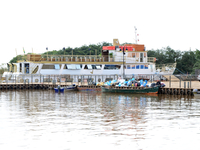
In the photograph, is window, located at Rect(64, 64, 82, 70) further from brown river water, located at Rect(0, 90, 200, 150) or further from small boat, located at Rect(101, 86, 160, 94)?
brown river water, located at Rect(0, 90, 200, 150)

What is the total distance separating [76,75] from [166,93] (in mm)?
22941

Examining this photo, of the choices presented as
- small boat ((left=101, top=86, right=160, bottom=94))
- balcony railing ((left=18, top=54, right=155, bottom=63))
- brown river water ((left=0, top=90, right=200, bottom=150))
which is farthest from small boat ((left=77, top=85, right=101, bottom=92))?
brown river water ((left=0, top=90, right=200, bottom=150))

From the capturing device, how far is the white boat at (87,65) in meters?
61.2

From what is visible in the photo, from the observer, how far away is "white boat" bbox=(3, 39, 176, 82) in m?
61.2

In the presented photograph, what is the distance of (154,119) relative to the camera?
21875mm

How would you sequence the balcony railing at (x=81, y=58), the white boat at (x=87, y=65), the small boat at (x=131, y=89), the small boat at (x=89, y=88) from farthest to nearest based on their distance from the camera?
1. the balcony railing at (x=81, y=58)
2. the white boat at (x=87, y=65)
3. the small boat at (x=89, y=88)
4. the small boat at (x=131, y=89)

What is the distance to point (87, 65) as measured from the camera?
64.1 metres

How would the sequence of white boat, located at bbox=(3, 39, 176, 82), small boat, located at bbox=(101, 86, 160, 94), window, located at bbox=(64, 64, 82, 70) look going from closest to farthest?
1. small boat, located at bbox=(101, 86, 160, 94)
2. white boat, located at bbox=(3, 39, 176, 82)
3. window, located at bbox=(64, 64, 82, 70)

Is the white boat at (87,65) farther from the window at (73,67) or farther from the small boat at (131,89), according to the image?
the small boat at (131,89)

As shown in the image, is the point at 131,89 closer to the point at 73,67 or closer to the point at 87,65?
the point at 87,65

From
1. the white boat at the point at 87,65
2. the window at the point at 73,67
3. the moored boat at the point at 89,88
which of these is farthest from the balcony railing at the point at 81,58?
the moored boat at the point at 89,88

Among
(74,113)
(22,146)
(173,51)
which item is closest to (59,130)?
(22,146)

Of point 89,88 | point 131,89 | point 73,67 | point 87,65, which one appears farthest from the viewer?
point 87,65

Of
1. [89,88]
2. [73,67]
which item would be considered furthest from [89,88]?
[73,67]
